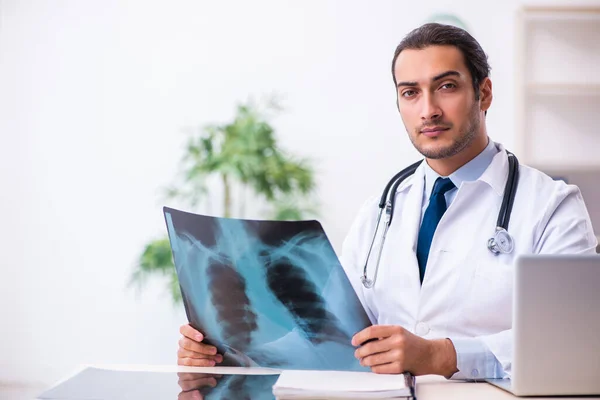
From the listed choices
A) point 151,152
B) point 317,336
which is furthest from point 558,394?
point 151,152

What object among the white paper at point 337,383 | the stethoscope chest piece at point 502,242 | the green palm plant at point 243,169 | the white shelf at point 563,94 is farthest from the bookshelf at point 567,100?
the white paper at point 337,383

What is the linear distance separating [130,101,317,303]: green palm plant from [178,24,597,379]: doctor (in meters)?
1.53

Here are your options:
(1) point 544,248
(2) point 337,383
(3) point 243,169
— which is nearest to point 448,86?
(1) point 544,248

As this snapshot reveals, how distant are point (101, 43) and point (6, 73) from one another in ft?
1.79

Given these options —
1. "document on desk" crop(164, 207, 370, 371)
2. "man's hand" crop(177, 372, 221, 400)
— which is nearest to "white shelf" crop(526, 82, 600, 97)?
"document on desk" crop(164, 207, 370, 371)

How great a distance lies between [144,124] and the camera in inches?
153

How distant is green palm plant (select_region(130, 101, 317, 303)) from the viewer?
3.34 meters

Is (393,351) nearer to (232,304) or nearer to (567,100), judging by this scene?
(232,304)

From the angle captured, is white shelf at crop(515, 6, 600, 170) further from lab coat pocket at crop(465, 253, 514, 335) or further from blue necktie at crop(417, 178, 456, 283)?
lab coat pocket at crop(465, 253, 514, 335)

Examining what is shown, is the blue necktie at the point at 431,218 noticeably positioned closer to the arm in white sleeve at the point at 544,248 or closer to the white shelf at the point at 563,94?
Answer: the arm in white sleeve at the point at 544,248

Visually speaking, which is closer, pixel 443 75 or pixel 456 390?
pixel 456 390

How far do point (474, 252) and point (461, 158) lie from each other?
0.26 meters

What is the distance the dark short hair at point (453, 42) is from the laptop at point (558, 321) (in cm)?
72

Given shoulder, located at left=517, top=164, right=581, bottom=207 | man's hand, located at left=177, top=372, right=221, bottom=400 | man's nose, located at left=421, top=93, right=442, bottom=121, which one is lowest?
man's hand, located at left=177, top=372, right=221, bottom=400
